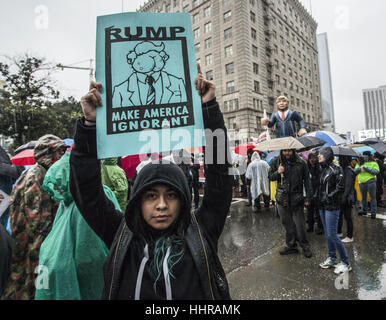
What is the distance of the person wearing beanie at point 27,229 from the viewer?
2.18 meters

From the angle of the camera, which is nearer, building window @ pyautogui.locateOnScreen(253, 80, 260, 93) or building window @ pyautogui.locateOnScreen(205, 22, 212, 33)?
building window @ pyautogui.locateOnScreen(253, 80, 260, 93)

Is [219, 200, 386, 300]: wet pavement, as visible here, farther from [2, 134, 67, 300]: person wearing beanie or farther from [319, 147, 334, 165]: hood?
[2, 134, 67, 300]: person wearing beanie

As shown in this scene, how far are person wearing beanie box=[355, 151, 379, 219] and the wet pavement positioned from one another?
26.9 inches

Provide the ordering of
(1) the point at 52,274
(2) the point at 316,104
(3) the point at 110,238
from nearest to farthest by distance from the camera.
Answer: (3) the point at 110,238
(1) the point at 52,274
(2) the point at 316,104

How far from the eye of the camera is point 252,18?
32.5m

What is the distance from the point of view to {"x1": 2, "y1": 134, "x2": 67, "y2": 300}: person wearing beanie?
2.18 metres

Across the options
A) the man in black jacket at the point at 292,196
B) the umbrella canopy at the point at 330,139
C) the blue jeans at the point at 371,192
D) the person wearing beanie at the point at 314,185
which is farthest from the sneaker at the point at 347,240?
the umbrella canopy at the point at 330,139

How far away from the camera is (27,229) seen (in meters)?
2.22

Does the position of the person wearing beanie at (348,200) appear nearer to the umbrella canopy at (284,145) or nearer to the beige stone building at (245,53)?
the umbrella canopy at (284,145)

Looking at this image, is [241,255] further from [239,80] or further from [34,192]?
[239,80]

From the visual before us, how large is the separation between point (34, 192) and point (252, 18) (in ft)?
124

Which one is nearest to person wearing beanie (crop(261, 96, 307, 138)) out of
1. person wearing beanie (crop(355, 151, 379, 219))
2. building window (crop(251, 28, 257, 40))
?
person wearing beanie (crop(355, 151, 379, 219))

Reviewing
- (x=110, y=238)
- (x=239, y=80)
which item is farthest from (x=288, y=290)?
(x=239, y=80)
